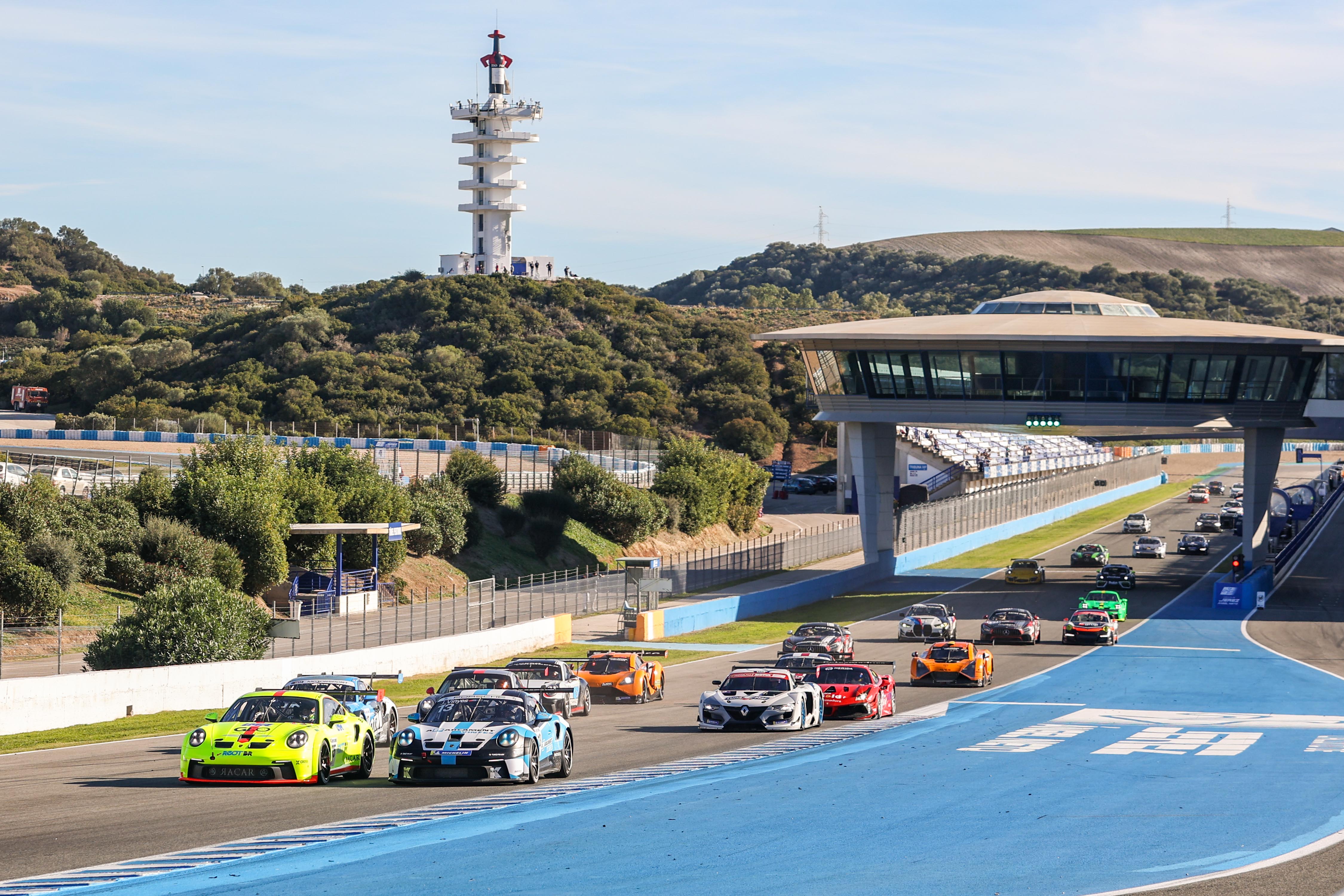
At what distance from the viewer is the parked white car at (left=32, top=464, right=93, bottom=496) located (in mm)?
60375

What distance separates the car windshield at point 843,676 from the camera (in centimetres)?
3369

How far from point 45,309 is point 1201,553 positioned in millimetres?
135621

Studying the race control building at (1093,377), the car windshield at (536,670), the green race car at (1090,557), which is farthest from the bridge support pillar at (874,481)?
the car windshield at (536,670)

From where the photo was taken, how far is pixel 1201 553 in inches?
3642

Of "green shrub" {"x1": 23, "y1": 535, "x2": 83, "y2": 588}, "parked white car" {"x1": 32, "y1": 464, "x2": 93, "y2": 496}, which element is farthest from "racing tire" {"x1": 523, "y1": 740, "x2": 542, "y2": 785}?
"parked white car" {"x1": 32, "y1": 464, "x2": 93, "y2": 496}

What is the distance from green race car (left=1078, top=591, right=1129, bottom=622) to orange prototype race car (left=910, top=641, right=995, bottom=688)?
18.6 meters

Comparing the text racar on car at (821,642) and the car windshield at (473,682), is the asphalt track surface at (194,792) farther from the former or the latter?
the text racar on car at (821,642)

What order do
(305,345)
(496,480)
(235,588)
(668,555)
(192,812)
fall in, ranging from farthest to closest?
(305,345), (668,555), (496,480), (235,588), (192,812)

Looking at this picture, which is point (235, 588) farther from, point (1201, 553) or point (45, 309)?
point (45, 309)

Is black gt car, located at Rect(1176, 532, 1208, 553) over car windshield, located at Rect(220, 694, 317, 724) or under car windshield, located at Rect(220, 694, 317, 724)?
under

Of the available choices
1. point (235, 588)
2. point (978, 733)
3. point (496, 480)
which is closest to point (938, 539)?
point (496, 480)

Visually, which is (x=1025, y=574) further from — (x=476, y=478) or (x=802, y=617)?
(x=476, y=478)

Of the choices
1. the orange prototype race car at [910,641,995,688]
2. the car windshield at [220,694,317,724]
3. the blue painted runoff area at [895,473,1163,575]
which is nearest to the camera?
the car windshield at [220,694,317,724]

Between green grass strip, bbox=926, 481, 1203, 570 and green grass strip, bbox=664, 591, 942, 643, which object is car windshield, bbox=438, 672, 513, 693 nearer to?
green grass strip, bbox=664, 591, 942, 643
